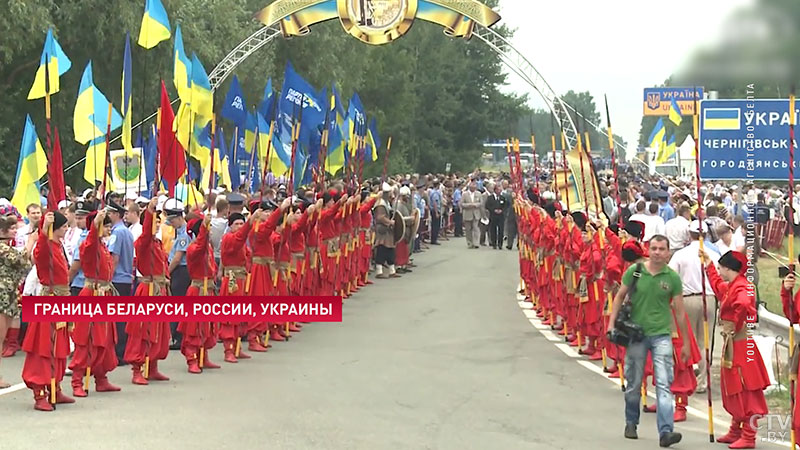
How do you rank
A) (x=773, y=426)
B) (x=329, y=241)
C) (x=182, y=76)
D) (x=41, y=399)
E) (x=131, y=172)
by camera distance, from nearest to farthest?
(x=41, y=399)
(x=773, y=426)
(x=182, y=76)
(x=329, y=241)
(x=131, y=172)

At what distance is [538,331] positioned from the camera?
18.6 metres

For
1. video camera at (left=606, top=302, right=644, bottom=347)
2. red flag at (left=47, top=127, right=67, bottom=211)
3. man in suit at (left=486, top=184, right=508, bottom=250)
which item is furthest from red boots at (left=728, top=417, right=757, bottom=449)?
man in suit at (left=486, top=184, right=508, bottom=250)

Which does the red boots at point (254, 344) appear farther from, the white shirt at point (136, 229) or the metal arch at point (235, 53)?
the metal arch at point (235, 53)

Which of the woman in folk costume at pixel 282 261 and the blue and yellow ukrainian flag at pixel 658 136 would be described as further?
the blue and yellow ukrainian flag at pixel 658 136

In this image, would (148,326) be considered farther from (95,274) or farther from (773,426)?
(773,426)

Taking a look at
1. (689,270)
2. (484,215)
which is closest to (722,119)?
(689,270)

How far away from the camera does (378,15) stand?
33531mm

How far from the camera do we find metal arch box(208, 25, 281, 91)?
33500 millimetres

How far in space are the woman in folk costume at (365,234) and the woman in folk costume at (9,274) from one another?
1204 centimetres

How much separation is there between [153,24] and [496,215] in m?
20.7

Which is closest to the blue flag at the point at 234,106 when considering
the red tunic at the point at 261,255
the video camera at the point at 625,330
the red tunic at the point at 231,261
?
the red tunic at the point at 261,255

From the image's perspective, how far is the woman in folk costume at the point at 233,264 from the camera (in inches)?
585

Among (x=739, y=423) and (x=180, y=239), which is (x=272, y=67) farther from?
(x=739, y=423)

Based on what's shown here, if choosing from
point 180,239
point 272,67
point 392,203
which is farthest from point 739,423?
point 272,67
